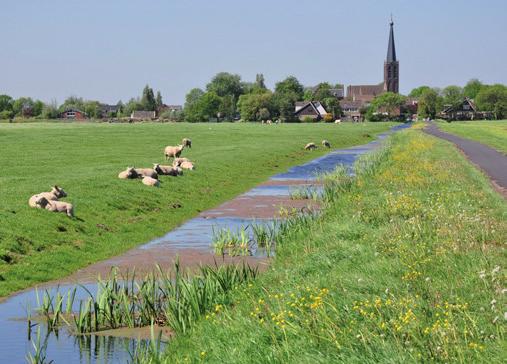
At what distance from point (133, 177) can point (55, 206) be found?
1129 centimetres

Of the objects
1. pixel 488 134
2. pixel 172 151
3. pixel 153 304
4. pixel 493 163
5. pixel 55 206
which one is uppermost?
pixel 55 206

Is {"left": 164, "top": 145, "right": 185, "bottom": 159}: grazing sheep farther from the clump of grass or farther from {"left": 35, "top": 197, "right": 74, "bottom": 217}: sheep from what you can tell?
the clump of grass

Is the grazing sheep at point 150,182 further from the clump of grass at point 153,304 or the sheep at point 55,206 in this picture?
the clump of grass at point 153,304

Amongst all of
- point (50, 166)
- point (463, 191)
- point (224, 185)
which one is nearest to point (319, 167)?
point (224, 185)

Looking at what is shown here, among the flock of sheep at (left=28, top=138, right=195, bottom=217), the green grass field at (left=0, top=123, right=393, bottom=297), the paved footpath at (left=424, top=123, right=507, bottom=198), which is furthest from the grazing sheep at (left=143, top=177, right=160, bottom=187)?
the paved footpath at (left=424, top=123, right=507, bottom=198)

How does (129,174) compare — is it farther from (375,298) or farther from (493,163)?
(375,298)

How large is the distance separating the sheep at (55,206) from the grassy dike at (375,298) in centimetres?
846

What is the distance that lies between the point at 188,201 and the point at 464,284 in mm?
23358

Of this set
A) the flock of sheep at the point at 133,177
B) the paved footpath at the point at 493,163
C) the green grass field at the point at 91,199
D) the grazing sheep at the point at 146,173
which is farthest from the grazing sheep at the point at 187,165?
the paved footpath at the point at 493,163

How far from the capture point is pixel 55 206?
27.1 meters

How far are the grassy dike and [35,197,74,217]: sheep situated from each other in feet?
27.7

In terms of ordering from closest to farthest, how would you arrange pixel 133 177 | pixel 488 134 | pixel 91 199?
pixel 91 199 < pixel 133 177 < pixel 488 134

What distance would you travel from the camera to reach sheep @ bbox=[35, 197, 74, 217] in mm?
26953

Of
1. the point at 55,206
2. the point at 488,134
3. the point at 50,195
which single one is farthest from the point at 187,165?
the point at 488,134
